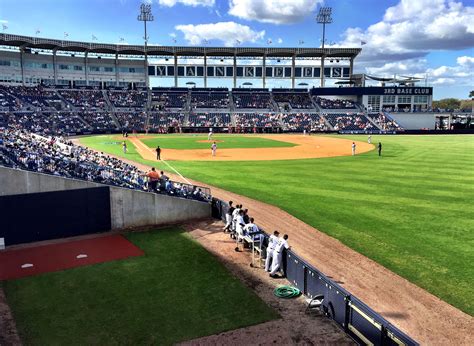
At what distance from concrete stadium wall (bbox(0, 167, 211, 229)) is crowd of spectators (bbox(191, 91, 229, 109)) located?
69196 mm

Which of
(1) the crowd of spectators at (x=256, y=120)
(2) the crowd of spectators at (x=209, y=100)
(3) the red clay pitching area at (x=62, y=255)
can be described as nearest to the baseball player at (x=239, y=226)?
(3) the red clay pitching area at (x=62, y=255)

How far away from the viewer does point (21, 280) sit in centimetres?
1159

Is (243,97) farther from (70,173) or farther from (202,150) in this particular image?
(70,173)

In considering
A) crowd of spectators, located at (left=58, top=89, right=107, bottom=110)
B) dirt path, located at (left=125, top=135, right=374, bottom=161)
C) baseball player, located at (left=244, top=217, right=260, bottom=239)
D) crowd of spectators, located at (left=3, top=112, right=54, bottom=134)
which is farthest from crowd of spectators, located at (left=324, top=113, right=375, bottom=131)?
baseball player, located at (left=244, top=217, right=260, bottom=239)

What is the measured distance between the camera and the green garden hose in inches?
410

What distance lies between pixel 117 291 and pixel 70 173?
26.2 ft

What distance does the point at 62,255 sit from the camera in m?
13.7

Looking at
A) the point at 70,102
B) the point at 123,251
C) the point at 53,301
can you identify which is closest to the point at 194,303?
the point at 53,301

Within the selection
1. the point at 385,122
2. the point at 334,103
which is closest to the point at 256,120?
the point at 334,103

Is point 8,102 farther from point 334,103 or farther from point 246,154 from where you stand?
point 334,103

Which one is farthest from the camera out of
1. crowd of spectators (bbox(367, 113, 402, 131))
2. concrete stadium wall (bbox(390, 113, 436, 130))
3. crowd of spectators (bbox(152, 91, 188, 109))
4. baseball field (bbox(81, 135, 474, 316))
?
concrete stadium wall (bbox(390, 113, 436, 130))

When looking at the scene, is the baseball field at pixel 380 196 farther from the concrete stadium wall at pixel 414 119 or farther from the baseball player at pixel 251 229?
the concrete stadium wall at pixel 414 119

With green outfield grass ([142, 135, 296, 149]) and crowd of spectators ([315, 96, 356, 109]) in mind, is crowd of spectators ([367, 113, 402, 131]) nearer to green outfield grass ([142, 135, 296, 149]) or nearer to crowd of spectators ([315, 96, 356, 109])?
crowd of spectators ([315, 96, 356, 109])

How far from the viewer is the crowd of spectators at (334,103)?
289ft
